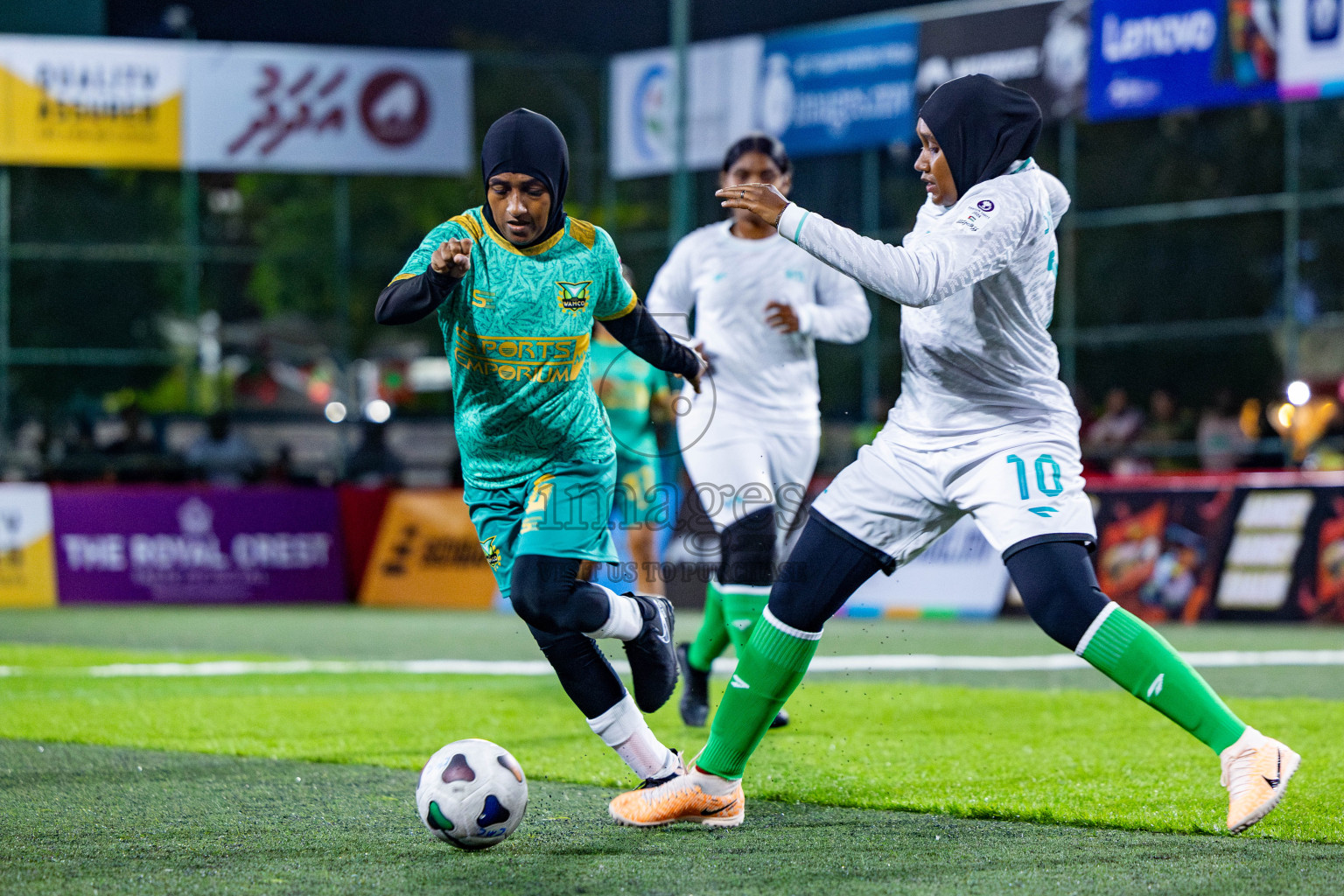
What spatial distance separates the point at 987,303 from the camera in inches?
184

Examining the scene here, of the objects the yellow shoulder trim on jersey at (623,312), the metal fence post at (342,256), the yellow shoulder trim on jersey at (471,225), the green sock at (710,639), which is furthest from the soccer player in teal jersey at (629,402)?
the metal fence post at (342,256)

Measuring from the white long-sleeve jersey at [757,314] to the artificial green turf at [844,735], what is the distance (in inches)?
58.1

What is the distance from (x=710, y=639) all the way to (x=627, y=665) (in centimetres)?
262

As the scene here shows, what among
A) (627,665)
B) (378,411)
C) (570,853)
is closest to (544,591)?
(570,853)

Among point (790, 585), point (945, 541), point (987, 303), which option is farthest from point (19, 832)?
A: point (945, 541)

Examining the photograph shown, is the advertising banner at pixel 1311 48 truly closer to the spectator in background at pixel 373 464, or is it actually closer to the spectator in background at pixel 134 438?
the spectator in background at pixel 373 464

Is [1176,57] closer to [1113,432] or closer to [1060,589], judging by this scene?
[1113,432]

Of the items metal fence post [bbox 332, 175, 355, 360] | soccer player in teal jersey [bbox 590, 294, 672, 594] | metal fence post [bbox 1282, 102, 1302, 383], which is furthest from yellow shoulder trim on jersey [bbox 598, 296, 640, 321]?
metal fence post [bbox 332, 175, 355, 360]

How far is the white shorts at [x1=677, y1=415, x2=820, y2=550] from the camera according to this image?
6910 mm

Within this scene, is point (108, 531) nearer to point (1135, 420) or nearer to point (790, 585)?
point (1135, 420)

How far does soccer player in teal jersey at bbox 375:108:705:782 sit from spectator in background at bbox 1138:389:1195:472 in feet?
50.6

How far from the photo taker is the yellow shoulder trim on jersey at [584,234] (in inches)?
201

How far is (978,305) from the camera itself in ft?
15.4

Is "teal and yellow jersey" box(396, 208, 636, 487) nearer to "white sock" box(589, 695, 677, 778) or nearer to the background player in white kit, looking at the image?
"white sock" box(589, 695, 677, 778)
